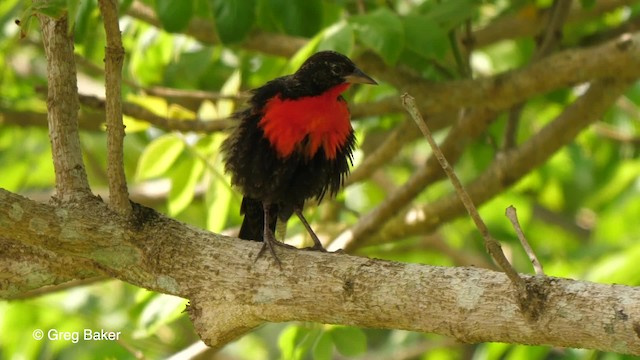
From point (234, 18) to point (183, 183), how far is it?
0.98m

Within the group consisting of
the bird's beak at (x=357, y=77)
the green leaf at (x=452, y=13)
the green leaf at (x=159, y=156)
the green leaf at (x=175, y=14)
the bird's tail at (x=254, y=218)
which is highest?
the green leaf at (x=452, y=13)

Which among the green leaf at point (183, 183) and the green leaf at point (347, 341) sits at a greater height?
the green leaf at point (183, 183)

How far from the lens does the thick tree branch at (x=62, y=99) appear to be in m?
3.57

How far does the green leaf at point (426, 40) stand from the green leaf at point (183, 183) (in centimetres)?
125

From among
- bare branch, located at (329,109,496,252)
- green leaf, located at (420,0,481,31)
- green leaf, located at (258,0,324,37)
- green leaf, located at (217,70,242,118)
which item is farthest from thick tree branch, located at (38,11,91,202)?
bare branch, located at (329,109,496,252)

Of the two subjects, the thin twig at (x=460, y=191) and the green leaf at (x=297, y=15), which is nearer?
the thin twig at (x=460, y=191)

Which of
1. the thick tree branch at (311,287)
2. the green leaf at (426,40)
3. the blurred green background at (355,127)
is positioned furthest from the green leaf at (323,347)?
the green leaf at (426,40)

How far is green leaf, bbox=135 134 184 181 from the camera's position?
4.83m

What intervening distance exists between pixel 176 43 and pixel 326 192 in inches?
68.3

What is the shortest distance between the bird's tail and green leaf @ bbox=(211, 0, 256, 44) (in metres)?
0.94

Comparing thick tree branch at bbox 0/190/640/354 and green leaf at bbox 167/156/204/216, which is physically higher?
green leaf at bbox 167/156/204/216

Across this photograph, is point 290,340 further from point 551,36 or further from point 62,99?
point 551,36

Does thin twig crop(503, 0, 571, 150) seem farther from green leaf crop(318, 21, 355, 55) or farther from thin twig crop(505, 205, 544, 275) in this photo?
thin twig crop(505, 205, 544, 275)

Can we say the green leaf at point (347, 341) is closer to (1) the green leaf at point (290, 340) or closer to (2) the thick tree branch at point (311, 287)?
(1) the green leaf at point (290, 340)
